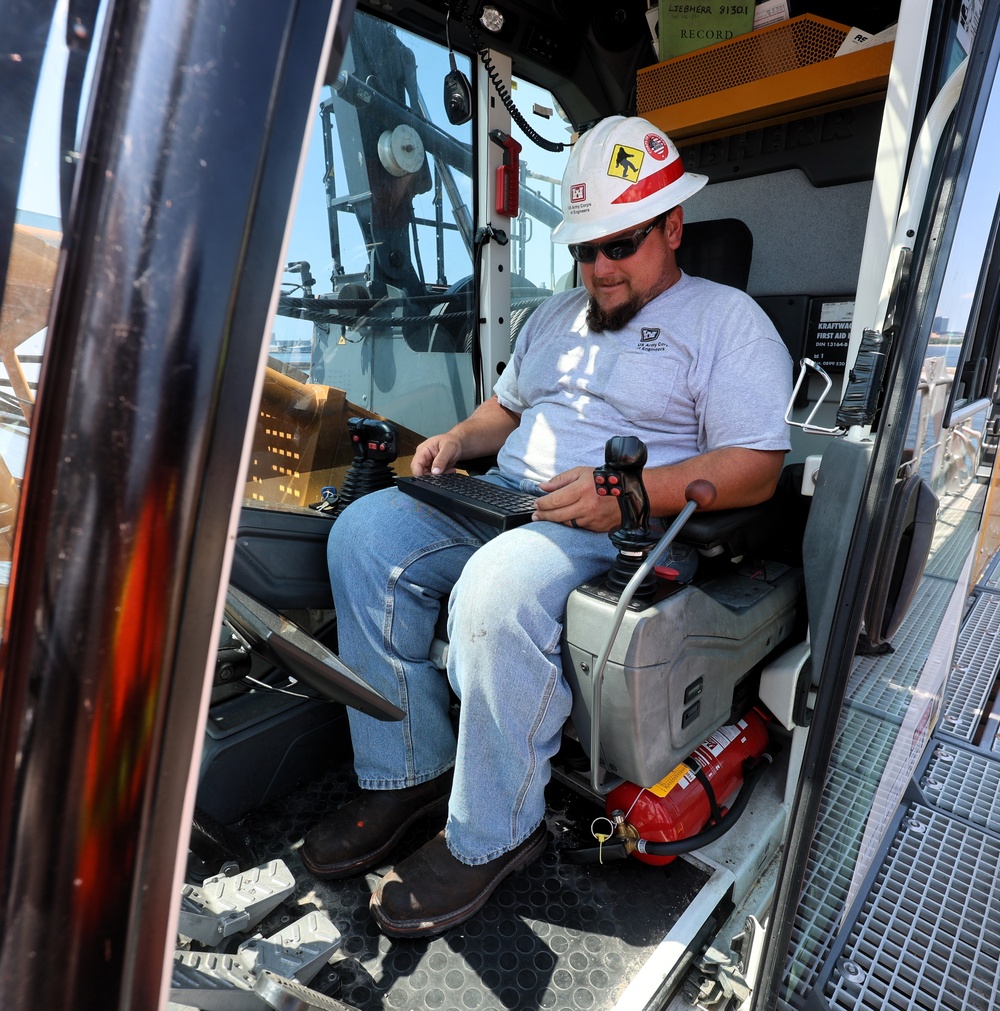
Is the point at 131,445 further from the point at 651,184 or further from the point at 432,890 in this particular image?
the point at 651,184

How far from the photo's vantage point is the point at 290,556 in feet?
5.62

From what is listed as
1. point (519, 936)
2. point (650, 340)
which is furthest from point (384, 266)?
point (519, 936)

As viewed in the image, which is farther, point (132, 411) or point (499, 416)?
point (499, 416)

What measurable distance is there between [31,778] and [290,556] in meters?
1.37

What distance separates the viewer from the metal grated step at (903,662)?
1.27 m

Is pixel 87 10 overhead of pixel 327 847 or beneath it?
overhead

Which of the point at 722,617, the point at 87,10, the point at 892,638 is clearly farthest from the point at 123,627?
the point at 892,638

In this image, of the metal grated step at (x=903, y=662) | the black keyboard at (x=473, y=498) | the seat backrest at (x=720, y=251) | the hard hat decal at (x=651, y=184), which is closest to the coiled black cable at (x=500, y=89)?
the seat backrest at (x=720, y=251)

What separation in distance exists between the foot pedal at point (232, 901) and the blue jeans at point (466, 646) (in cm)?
29

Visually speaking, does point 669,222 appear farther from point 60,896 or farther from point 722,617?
point 60,896

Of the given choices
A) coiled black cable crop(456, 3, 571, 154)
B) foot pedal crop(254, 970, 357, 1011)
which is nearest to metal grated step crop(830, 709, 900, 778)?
foot pedal crop(254, 970, 357, 1011)

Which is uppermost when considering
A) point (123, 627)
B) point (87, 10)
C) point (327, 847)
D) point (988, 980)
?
point (87, 10)

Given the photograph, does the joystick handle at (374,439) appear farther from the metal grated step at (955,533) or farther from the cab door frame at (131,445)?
the cab door frame at (131,445)

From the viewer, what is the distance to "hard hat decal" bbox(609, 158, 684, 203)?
1730mm
